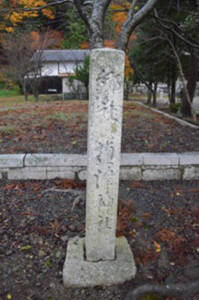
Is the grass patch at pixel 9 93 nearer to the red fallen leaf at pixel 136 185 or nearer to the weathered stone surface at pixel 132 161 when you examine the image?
the weathered stone surface at pixel 132 161

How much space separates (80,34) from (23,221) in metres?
22.7

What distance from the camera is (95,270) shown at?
1705 mm

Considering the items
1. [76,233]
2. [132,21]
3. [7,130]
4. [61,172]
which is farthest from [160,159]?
[7,130]

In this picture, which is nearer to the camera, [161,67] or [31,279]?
[31,279]

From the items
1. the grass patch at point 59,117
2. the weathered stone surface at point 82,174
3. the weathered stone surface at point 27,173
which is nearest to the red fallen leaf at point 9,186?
the weathered stone surface at point 27,173

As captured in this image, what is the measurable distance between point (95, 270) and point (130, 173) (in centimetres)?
151

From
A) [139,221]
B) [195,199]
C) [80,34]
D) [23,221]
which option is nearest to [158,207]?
[139,221]

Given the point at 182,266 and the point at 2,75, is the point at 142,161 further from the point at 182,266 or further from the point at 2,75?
the point at 2,75

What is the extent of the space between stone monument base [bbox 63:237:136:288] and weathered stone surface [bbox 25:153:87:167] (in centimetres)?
127

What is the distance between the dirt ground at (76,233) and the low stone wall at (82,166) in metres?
0.10

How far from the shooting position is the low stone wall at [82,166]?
291 cm

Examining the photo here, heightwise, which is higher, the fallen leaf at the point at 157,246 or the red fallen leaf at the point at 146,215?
the red fallen leaf at the point at 146,215

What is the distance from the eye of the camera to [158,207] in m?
2.57

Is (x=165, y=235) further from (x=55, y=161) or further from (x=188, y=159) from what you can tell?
(x=55, y=161)
